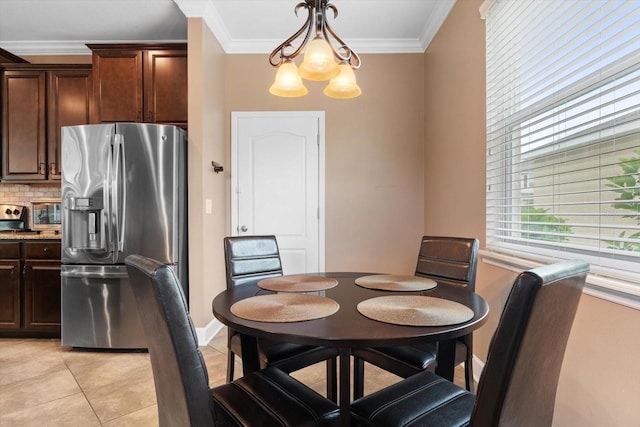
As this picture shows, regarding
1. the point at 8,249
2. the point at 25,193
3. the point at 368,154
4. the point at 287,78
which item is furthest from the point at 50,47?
the point at 368,154

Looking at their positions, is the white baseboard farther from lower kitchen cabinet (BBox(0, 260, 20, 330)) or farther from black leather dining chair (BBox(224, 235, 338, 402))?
lower kitchen cabinet (BBox(0, 260, 20, 330))

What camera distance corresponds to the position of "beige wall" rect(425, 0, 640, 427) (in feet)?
3.82

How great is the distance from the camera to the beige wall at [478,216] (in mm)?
1165

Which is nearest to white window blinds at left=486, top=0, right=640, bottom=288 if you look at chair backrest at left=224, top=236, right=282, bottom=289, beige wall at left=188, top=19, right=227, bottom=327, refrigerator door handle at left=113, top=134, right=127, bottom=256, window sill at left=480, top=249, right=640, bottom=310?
window sill at left=480, top=249, right=640, bottom=310

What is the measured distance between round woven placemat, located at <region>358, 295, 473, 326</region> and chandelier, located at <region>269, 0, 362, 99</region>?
3.54 ft

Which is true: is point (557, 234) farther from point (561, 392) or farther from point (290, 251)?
point (290, 251)

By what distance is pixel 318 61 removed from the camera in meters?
1.47

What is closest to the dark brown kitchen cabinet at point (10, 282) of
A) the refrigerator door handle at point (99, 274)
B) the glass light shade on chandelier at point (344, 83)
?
the refrigerator door handle at point (99, 274)

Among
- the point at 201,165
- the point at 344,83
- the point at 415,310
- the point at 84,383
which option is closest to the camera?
the point at 415,310

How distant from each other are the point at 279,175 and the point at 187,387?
2.67 meters

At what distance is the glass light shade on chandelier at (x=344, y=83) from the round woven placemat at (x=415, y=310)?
3.50 feet

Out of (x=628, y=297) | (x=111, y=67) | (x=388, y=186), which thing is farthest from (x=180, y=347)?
(x=111, y=67)

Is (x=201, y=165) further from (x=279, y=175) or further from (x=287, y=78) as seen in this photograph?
(x=287, y=78)

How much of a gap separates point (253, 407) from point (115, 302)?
2.09m
